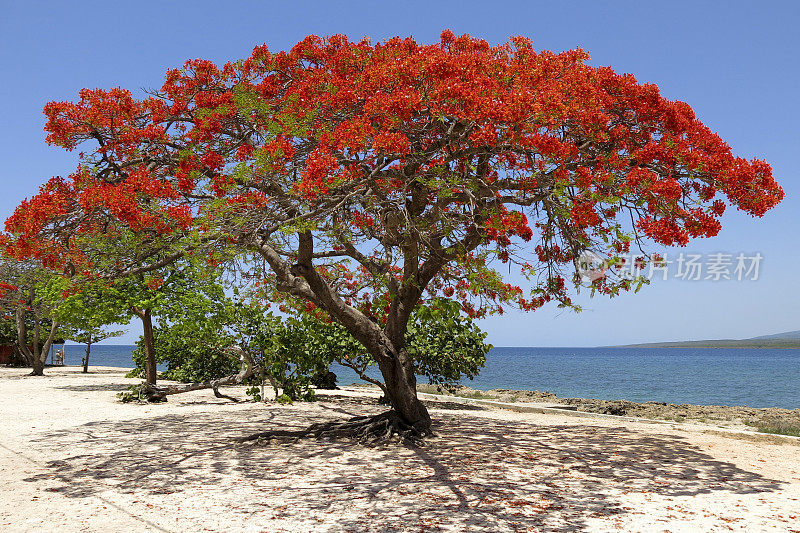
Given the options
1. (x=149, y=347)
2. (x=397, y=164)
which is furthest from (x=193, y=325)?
(x=397, y=164)

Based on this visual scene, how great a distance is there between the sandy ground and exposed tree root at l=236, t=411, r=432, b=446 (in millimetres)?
372

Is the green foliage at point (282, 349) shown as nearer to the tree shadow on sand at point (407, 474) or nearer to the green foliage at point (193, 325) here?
the green foliage at point (193, 325)

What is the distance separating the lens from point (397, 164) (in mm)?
8719

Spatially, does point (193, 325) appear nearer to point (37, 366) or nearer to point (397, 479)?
point (397, 479)

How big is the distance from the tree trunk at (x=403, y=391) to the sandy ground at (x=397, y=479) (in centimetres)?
52

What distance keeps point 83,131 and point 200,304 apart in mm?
7113

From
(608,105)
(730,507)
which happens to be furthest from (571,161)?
(730,507)

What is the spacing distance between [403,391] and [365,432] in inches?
38.1

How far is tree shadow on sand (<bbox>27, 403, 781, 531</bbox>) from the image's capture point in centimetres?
579

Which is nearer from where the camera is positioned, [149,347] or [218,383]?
[218,383]

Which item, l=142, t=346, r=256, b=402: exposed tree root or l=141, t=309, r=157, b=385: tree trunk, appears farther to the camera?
l=141, t=309, r=157, b=385: tree trunk

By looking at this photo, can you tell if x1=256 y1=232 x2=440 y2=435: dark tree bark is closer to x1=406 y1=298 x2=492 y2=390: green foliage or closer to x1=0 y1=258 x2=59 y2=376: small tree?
x1=406 y1=298 x2=492 y2=390: green foliage

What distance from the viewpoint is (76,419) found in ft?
40.6

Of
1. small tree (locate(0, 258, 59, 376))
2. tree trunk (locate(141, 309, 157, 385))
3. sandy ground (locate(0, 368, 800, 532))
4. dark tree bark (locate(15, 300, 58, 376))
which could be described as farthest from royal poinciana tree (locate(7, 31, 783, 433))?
dark tree bark (locate(15, 300, 58, 376))
